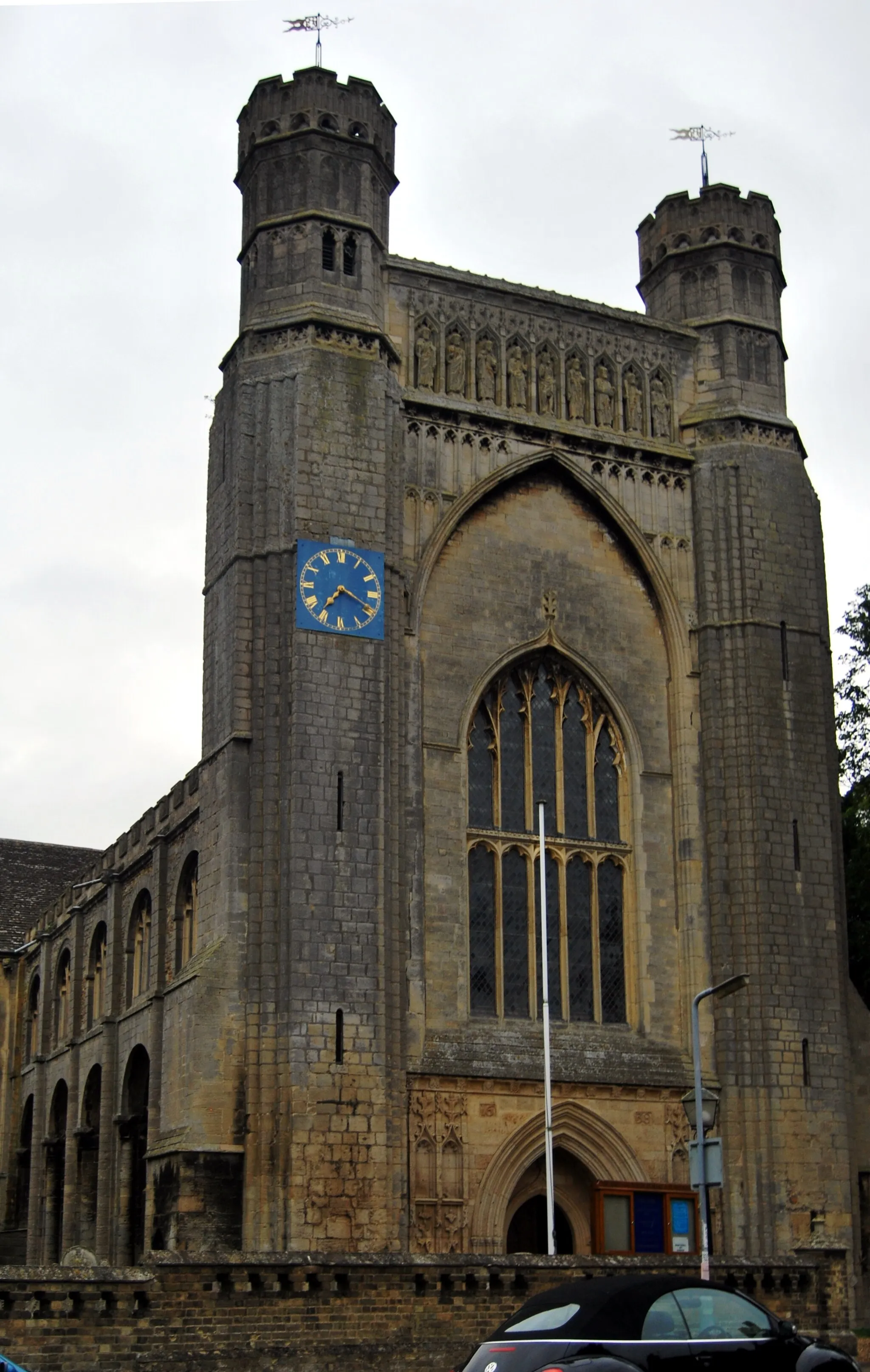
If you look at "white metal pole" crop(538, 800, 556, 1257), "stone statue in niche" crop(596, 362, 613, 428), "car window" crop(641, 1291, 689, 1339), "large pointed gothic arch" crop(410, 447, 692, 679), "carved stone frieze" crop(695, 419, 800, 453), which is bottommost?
"car window" crop(641, 1291, 689, 1339)

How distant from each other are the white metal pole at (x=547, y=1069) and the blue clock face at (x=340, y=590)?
14.5ft

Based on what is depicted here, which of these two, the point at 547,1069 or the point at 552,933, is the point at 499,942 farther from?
the point at 547,1069

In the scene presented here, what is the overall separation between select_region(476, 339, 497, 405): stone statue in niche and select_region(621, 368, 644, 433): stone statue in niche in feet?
9.46

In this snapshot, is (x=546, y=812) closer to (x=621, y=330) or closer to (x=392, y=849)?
(x=392, y=849)

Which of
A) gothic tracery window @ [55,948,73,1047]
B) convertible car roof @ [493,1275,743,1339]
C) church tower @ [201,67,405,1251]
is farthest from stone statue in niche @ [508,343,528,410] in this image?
convertible car roof @ [493,1275,743,1339]

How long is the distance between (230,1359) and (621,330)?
2210cm

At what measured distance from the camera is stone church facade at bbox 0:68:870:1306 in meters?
29.2

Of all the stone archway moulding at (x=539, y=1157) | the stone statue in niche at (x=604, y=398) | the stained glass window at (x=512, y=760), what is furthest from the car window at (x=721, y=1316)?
the stone statue in niche at (x=604, y=398)

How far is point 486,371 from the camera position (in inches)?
1382

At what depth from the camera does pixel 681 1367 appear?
1254 cm

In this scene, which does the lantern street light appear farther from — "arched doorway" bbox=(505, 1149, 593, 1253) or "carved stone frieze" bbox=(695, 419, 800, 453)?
"carved stone frieze" bbox=(695, 419, 800, 453)

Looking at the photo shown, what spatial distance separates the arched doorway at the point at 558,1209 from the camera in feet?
104

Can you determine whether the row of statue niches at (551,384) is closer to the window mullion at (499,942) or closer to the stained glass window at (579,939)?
the window mullion at (499,942)

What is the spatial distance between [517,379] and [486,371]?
656 mm
